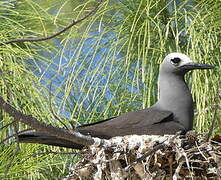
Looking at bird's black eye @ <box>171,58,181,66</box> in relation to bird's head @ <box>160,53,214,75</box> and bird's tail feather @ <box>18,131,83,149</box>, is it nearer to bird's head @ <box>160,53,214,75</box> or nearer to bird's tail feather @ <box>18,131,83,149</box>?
bird's head @ <box>160,53,214,75</box>

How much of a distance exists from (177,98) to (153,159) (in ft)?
2.52

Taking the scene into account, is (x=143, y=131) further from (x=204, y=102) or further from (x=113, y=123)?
(x=204, y=102)

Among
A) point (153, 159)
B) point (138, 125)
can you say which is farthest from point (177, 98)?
point (153, 159)

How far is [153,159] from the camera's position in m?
2.59

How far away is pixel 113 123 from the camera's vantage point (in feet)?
9.95

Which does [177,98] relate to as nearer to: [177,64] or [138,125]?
[177,64]

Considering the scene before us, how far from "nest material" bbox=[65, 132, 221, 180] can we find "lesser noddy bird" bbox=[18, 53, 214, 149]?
0.21 m

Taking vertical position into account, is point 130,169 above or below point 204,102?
below

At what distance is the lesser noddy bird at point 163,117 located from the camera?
115 inches

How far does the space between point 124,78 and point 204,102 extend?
66cm

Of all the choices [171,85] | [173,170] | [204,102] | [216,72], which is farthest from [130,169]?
[216,72]

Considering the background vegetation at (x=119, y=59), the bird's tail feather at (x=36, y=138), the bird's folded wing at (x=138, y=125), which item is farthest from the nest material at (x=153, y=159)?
the background vegetation at (x=119, y=59)

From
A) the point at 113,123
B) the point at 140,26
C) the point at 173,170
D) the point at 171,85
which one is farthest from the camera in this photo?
the point at 140,26

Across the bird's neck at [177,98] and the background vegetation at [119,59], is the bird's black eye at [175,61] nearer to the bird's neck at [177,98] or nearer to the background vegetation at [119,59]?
the bird's neck at [177,98]
